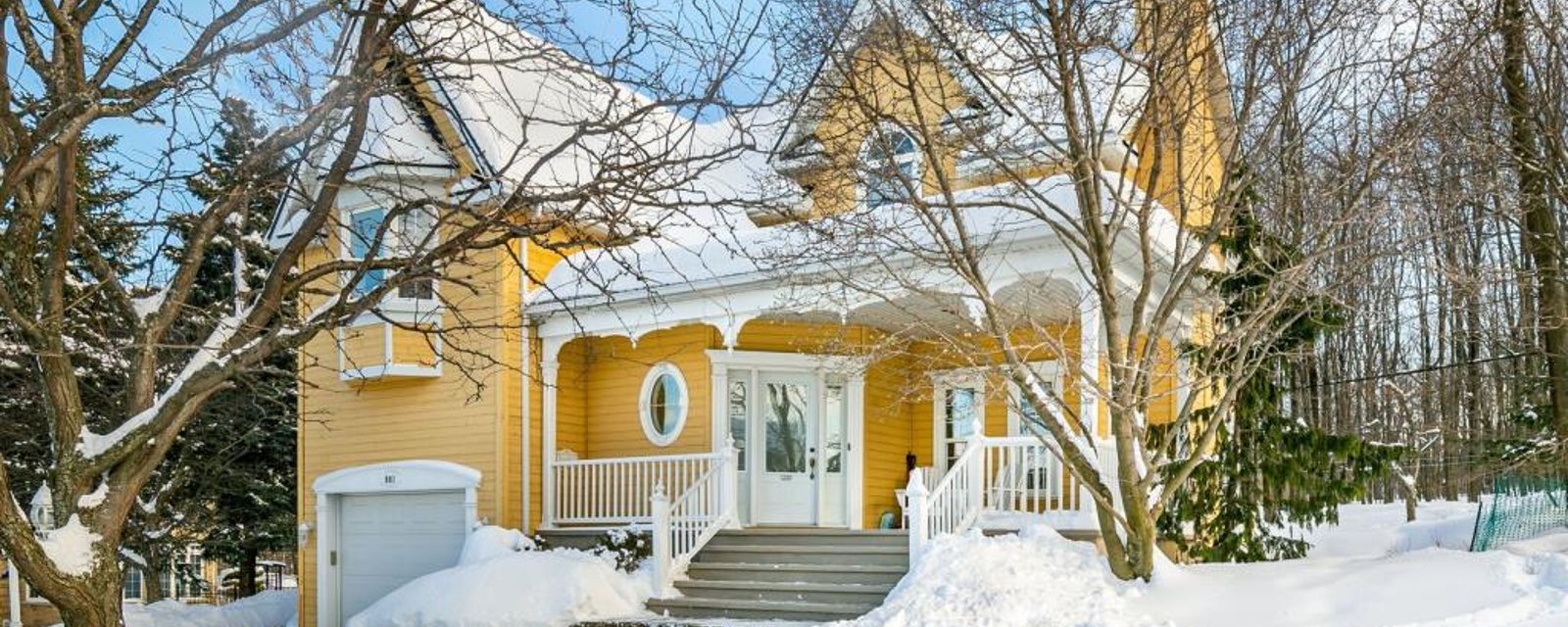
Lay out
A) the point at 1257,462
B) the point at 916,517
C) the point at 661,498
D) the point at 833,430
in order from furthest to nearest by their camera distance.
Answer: the point at 833,430
the point at 661,498
the point at 1257,462
the point at 916,517

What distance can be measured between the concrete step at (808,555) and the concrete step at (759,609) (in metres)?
0.80

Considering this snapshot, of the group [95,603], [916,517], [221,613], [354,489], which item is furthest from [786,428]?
[95,603]

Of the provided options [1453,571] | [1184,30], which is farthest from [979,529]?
[1184,30]

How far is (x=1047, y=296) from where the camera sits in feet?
43.3

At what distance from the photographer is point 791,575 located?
13.0 metres

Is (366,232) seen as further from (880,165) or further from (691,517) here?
(880,165)

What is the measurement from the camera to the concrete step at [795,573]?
40.7ft

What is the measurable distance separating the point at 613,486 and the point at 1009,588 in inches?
250

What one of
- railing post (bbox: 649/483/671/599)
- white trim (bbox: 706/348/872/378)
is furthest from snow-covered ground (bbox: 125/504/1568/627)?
white trim (bbox: 706/348/872/378)

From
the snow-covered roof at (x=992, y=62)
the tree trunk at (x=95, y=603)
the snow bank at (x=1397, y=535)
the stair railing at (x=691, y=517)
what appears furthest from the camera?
the snow bank at (x=1397, y=535)

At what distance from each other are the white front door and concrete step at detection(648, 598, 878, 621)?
290 centimetres

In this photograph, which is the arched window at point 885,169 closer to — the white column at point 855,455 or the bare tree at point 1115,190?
the bare tree at point 1115,190

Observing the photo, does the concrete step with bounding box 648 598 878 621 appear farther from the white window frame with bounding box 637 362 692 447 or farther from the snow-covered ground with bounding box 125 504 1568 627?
the white window frame with bounding box 637 362 692 447

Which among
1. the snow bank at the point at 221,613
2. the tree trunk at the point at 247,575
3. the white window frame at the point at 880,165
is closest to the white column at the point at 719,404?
the white window frame at the point at 880,165
